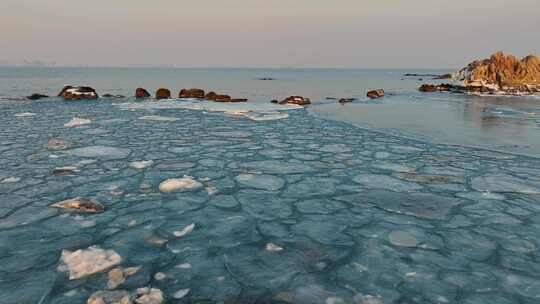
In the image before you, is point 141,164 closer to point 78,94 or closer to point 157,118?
point 157,118

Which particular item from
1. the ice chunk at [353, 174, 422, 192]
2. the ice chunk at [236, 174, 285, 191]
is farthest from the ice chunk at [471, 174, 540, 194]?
the ice chunk at [236, 174, 285, 191]

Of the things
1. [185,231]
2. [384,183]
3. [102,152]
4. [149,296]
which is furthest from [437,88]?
[149,296]

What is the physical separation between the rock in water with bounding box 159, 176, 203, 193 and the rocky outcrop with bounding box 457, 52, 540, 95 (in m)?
32.5

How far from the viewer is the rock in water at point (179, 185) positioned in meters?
4.77

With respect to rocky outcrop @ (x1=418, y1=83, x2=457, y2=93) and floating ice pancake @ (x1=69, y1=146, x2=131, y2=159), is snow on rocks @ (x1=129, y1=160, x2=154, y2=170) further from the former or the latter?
rocky outcrop @ (x1=418, y1=83, x2=457, y2=93)

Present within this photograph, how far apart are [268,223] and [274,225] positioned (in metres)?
0.07

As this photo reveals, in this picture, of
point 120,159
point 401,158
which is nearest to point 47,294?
point 120,159

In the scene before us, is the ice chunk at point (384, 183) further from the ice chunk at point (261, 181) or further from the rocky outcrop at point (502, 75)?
the rocky outcrop at point (502, 75)

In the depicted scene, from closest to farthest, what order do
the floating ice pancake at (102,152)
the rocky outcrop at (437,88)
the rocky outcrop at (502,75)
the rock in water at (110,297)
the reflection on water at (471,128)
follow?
the rock in water at (110,297)
the floating ice pancake at (102,152)
the reflection on water at (471,128)
the rocky outcrop at (502,75)
the rocky outcrop at (437,88)

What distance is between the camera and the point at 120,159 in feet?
20.8

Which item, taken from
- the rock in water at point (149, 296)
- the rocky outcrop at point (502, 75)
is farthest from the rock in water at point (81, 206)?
the rocky outcrop at point (502, 75)

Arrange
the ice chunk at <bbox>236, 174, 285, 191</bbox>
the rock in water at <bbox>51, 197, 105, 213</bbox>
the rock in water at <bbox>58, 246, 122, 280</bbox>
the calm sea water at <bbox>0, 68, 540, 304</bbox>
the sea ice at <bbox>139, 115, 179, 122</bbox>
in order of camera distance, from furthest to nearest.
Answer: the sea ice at <bbox>139, 115, 179, 122</bbox>
the ice chunk at <bbox>236, 174, 285, 191</bbox>
the rock in water at <bbox>51, 197, 105, 213</bbox>
the rock in water at <bbox>58, 246, 122, 280</bbox>
the calm sea water at <bbox>0, 68, 540, 304</bbox>

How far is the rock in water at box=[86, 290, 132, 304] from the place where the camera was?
2436 millimetres

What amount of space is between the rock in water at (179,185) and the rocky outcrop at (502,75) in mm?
32473
